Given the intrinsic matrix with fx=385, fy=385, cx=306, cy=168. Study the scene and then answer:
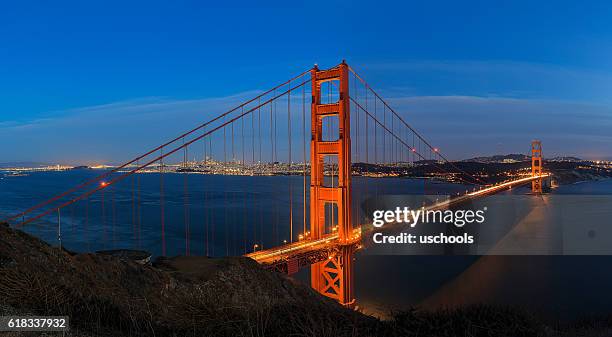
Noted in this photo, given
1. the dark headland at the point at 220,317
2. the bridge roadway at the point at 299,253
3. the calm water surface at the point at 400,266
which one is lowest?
the calm water surface at the point at 400,266

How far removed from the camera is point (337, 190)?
47.8ft

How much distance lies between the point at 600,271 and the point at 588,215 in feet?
82.9

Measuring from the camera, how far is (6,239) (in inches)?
217

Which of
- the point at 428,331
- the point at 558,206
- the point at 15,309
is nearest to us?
the point at 15,309

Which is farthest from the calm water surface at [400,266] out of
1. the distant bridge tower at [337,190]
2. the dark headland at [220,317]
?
the dark headland at [220,317]

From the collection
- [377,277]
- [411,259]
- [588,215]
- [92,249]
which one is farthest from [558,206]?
[92,249]

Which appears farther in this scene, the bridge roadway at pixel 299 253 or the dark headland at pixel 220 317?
the bridge roadway at pixel 299 253

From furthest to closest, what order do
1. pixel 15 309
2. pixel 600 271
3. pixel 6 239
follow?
1. pixel 600 271
2. pixel 6 239
3. pixel 15 309

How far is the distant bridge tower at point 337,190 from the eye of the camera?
14047 mm

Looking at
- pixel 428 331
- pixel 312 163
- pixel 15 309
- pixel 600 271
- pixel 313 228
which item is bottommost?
pixel 600 271

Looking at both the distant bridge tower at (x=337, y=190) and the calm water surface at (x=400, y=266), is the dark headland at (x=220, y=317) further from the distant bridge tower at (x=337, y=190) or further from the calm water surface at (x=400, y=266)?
the distant bridge tower at (x=337, y=190)

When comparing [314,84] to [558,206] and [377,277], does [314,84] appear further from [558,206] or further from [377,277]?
[558,206]

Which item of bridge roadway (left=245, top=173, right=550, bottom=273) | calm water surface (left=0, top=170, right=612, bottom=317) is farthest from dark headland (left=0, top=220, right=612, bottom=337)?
bridge roadway (left=245, top=173, right=550, bottom=273)

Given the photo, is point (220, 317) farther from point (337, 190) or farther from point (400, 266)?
point (400, 266)
